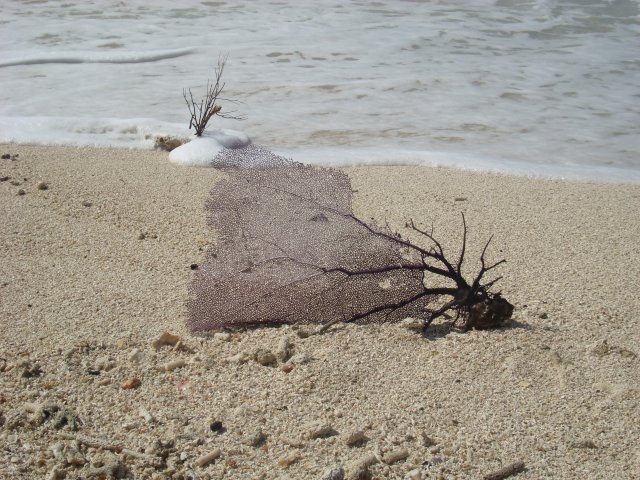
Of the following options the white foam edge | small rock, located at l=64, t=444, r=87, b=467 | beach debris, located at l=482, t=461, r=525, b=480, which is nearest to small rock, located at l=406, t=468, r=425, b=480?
beach debris, located at l=482, t=461, r=525, b=480

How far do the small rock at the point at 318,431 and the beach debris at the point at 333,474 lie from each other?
12 centimetres

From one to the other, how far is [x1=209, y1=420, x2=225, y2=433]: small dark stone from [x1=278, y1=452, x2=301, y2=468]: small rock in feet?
0.61

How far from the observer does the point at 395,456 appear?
1.69 m

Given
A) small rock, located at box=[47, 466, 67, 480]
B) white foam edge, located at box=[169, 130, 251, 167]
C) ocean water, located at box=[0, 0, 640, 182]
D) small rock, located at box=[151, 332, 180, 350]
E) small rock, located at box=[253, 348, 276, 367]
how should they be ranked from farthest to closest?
ocean water, located at box=[0, 0, 640, 182]
white foam edge, located at box=[169, 130, 251, 167]
small rock, located at box=[151, 332, 180, 350]
small rock, located at box=[253, 348, 276, 367]
small rock, located at box=[47, 466, 67, 480]

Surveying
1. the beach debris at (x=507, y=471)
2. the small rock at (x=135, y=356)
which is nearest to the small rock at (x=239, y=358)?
the small rock at (x=135, y=356)

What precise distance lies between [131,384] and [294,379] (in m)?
0.43

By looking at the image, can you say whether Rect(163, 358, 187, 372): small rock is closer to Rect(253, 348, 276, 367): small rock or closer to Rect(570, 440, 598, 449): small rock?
Rect(253, 348, 276, 367): small rock

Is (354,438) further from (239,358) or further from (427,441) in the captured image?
(239,358)

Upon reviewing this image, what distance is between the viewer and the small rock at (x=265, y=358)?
2.05m

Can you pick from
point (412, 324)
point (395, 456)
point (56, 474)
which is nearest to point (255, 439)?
point (395, 456)

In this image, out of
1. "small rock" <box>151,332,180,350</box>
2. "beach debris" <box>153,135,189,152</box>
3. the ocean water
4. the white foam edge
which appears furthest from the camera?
the ocean water

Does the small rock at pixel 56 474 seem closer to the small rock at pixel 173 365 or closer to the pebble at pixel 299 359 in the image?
the small rock at pixel 173 365

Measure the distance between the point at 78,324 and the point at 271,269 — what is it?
612mm

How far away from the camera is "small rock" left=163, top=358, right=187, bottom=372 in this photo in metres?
2.04
